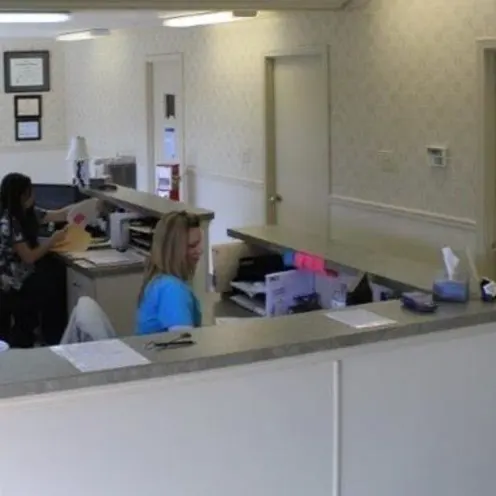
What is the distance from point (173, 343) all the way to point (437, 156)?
12.2ft

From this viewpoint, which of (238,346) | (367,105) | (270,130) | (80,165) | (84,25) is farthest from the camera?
(84,25)

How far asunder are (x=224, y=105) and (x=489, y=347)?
5.61 meters

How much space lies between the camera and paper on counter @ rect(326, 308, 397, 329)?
9.40 ft

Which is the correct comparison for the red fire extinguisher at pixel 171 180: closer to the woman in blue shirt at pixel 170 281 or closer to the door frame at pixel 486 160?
the door frame at pixel 486 160

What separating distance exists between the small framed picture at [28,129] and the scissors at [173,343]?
9219 mm

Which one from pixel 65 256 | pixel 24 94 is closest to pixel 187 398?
pixel 65 256

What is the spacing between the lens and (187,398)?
2594 millimetres

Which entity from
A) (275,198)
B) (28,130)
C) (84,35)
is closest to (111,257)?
(275,198)

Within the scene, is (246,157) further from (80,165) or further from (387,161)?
(387,161)

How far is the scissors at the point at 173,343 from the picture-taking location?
2619mm

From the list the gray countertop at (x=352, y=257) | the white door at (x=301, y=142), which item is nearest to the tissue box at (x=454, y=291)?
the gray countertop at (x=352, y=257)

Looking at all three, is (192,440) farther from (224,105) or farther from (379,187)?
(224,105)

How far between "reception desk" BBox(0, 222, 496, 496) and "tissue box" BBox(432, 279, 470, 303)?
0.13 ft

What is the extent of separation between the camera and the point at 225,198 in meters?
8.62
